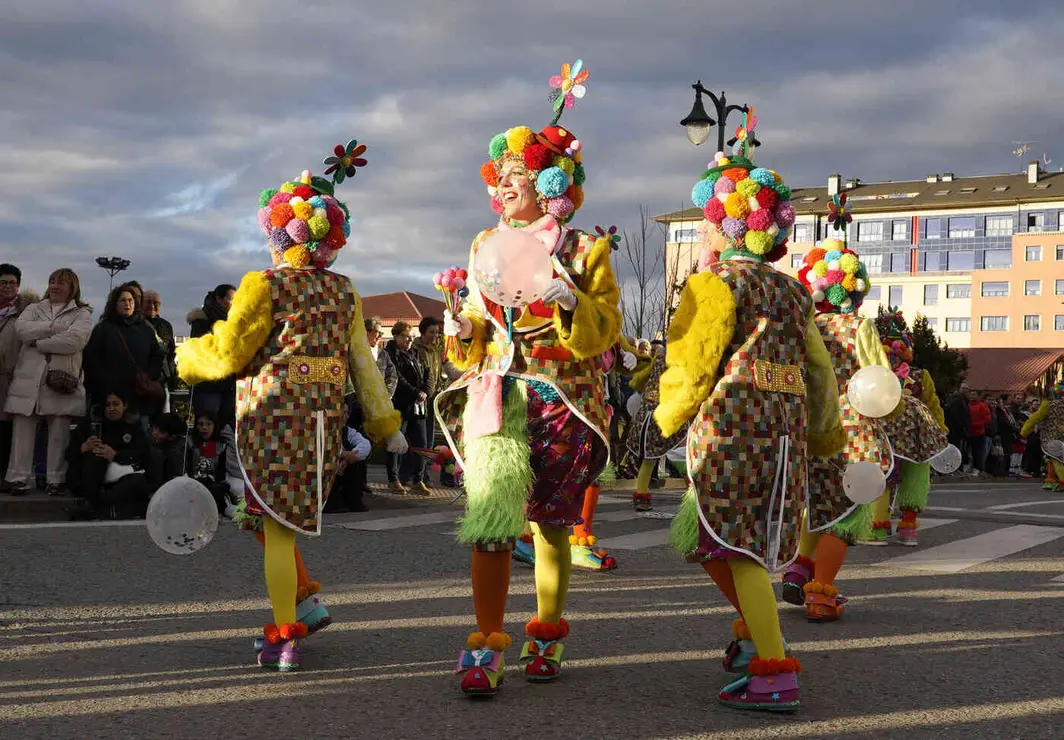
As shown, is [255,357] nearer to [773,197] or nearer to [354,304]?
[354,304]

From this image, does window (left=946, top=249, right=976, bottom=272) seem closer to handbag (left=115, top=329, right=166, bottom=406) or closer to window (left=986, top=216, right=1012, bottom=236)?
window (left=986, top=216, right=1012, bottom=236)

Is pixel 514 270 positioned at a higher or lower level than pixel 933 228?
lower

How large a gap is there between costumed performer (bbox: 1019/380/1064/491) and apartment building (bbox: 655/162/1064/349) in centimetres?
6387

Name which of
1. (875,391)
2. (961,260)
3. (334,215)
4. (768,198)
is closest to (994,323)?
(961,260)

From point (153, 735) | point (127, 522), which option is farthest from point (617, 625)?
point (127, 522)

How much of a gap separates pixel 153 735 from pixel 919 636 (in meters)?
3.70

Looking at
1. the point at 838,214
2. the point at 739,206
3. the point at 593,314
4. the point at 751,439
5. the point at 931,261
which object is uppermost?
the point at 931,261

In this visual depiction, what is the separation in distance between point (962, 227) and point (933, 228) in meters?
1.94

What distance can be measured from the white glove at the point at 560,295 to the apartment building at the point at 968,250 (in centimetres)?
7865

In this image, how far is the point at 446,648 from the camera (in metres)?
5.38

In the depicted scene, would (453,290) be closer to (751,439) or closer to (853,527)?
(751,439)

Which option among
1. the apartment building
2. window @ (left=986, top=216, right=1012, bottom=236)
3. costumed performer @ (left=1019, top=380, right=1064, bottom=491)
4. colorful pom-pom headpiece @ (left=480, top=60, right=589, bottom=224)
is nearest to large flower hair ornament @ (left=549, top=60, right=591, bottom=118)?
colorful pom-pom headpiece @ (left=480, top=60, right=589, bottom=224)

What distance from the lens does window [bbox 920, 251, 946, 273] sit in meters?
87.2

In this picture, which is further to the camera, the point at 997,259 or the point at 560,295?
the point at 997,259
